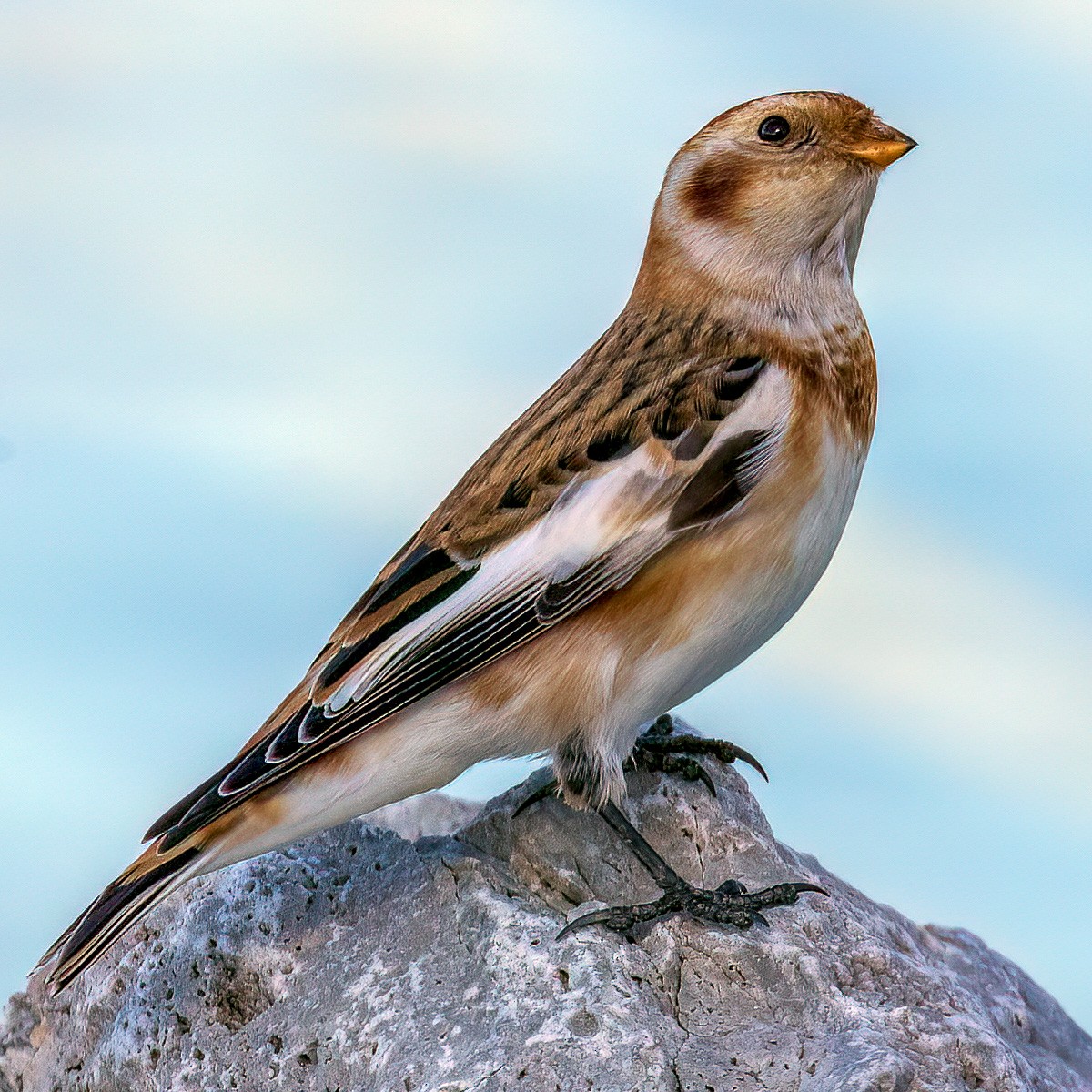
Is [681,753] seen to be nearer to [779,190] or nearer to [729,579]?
[729,579]

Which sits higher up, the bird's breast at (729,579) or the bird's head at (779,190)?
the bird's head at (779,190)

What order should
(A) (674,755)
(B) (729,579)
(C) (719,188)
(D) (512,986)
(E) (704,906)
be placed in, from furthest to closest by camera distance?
(A) (674,755) → (C) (719,188) → (E) (704,906) → (B) (729,579) → (D) (512,986)

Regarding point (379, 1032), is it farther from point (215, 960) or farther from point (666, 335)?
point (666, 335)

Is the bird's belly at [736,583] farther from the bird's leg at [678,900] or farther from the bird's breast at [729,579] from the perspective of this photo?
the bird's leg at [678,900]

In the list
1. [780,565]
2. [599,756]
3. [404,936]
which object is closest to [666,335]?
[780,565]

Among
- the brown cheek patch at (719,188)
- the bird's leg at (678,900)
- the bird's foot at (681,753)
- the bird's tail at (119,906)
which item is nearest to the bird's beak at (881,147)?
the brown cheek patch at (719,188)

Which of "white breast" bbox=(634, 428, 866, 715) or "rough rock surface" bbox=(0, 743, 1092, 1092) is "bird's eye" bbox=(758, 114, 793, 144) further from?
"rough rock surface" bbox=(0, 743, 1092, 1092)

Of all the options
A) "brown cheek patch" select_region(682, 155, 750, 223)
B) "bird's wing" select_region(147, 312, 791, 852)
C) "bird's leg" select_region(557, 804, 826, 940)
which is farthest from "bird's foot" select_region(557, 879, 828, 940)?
"brown cheek patch" select_region(682, 155, 750, 223)

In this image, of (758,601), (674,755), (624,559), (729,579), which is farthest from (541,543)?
(674,755)
